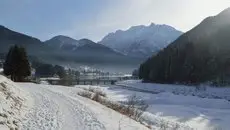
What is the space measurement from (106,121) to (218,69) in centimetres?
9252

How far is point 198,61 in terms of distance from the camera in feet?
350

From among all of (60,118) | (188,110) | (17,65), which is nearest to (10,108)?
(60,118)

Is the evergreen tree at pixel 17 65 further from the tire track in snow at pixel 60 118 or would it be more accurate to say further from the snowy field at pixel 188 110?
the tire track in snow at pixel 60 118

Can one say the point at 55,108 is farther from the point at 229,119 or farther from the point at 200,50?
the point at 200,50

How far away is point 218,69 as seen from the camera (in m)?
101

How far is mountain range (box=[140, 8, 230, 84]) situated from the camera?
10075 centimetres

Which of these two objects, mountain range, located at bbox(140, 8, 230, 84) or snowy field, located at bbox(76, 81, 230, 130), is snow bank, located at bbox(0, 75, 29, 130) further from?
mountain range, located at bbox(140, 8, 230, 84)

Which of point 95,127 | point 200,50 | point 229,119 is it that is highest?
point 200,50

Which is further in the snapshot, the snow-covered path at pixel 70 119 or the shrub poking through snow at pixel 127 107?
the shrub poking through snow at pixel 127 107

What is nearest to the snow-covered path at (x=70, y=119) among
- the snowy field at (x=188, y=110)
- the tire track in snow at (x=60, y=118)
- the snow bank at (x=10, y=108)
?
the tire track in snow at (x=60, y=118)

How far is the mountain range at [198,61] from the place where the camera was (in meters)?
101

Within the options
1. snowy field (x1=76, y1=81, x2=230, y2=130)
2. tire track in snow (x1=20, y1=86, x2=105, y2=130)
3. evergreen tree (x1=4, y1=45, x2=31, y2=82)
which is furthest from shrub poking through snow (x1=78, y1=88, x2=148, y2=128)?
evergreen tree (x1=4, y1=45, x2=31, y2=82)

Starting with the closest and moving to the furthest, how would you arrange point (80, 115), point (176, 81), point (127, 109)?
1. point (80, 115)
2. point (127, 109)
3. point (176, 81)

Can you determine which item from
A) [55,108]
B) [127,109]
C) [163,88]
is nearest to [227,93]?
[163,88]
